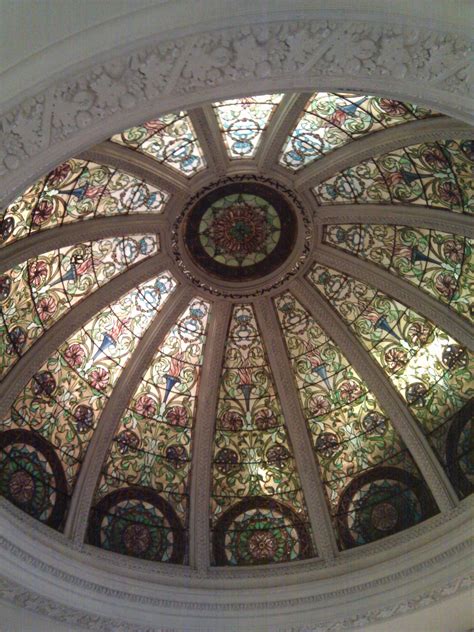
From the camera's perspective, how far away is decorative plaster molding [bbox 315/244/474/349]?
1088 cm

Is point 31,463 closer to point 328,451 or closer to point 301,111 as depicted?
point 328,451

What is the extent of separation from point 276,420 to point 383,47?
7275mm

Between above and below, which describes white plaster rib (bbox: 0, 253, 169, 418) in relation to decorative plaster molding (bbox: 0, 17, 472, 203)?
above

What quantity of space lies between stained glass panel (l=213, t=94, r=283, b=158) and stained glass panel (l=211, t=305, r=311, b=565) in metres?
2.77

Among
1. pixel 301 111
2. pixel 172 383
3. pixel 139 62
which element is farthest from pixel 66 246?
pixel 139 62

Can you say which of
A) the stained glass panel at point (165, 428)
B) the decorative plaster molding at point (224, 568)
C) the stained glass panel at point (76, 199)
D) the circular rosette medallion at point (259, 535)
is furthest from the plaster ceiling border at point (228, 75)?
the circular rosette medallion at point (259, 535)

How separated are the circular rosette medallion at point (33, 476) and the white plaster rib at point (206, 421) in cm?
209

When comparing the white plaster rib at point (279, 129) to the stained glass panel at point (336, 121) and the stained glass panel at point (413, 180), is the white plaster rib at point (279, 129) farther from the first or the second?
the stained glass panel at point (413, 180)

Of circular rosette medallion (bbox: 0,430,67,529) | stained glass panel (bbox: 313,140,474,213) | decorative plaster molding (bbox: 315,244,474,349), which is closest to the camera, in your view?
stained glass panel (bbox: 313,140,474,213)

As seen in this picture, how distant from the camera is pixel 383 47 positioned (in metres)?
6.13

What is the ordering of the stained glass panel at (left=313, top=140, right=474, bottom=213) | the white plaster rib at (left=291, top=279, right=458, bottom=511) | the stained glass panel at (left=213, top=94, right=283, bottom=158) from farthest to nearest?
the white plaster rib at (left=291, top=279, right=458, bottom=511)
the stained glass panel at (left=213, top=94, right=283, bottom=158)
the stained glass panel at (left=313, top=140, right=474, bottom=213)

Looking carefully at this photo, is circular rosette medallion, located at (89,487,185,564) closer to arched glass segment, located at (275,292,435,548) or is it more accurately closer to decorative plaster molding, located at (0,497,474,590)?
decorative plaster molding, located at (0,497,474,590)

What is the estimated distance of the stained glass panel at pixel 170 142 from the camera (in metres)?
10.2

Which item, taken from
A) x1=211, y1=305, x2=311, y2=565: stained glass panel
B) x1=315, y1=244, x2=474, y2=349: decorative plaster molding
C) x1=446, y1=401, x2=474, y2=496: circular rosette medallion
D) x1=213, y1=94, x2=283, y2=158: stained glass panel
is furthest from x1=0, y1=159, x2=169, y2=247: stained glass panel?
x1=446, y1=401, x2=474, y2=496: circular rosette medallion
